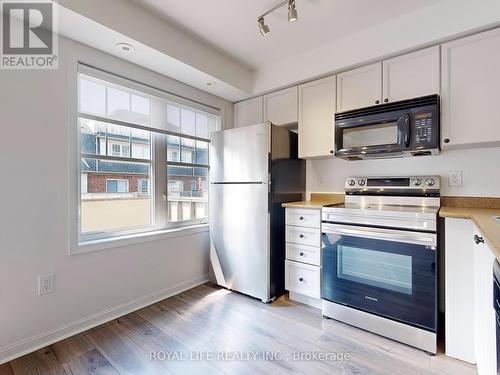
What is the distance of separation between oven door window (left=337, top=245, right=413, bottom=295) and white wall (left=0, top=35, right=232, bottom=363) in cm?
187

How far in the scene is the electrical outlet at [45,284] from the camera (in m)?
1.78

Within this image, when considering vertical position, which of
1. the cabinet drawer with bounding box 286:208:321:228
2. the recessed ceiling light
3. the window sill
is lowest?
the window sill

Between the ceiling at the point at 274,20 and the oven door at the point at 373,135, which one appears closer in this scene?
the ceiling at the point at 274,20

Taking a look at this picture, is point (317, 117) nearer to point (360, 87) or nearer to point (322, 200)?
point (360, 87)

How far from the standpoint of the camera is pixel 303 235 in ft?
7.80

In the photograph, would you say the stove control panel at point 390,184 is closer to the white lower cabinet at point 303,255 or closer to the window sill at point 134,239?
the white lower cabinet at point 303,255

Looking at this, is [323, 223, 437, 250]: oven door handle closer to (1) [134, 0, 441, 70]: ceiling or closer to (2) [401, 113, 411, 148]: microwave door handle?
(2) [401, 113, 411, 148]: microwave door handle

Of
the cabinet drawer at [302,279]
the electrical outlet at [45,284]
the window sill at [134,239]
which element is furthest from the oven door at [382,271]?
the electrical outlet at [45,284]

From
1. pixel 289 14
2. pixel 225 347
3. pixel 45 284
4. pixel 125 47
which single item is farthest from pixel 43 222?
pixel 289 14

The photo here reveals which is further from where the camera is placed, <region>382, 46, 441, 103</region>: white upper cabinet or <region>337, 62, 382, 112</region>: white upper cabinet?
<region>337, 62, 382, 112</region>: white upper cabinet

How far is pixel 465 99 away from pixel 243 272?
2321 millimetres

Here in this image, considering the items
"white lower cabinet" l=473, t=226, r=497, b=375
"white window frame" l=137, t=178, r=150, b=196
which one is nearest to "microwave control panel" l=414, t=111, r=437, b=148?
"white lower cabinet" l=473, t=226, r=497, b=375

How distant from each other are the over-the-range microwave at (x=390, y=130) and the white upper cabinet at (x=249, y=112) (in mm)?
1026

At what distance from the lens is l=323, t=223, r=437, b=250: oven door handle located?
1705mm
